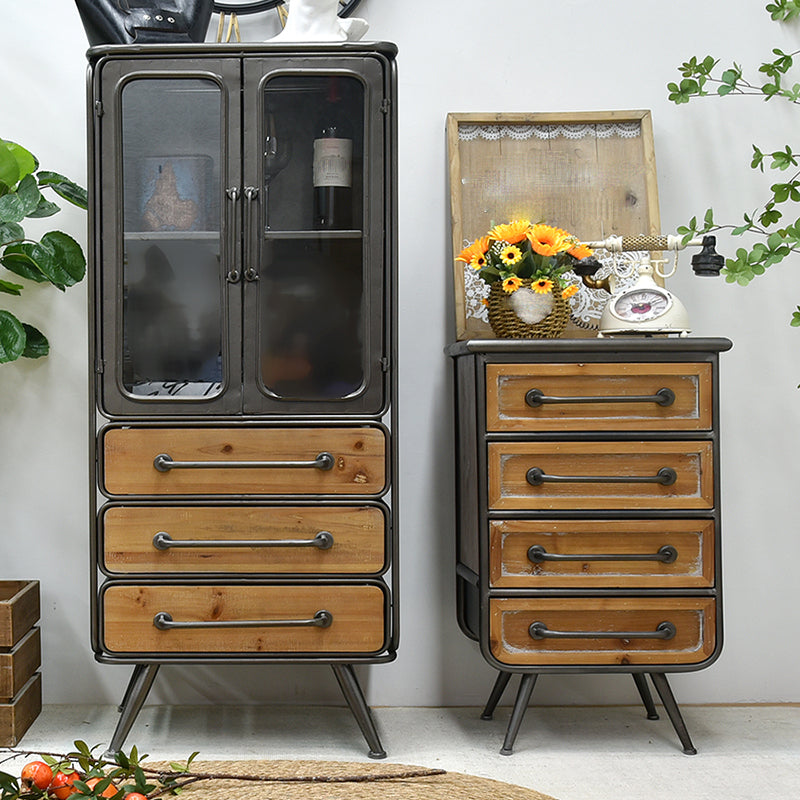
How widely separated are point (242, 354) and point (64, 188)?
2.16ft

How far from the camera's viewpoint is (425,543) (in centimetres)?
241

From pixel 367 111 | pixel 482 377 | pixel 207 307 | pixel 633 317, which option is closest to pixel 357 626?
pixel 482 377

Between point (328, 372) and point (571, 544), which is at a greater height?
point (328, 372)

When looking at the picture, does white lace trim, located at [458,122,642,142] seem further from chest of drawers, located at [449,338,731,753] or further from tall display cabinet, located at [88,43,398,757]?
chest of drawers, located at [449,338,731,753]

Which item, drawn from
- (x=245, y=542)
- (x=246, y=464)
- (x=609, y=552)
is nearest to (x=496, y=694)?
(x=609, y=552)

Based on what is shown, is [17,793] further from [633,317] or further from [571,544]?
[633,317]

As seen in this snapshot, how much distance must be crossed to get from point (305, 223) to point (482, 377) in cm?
51

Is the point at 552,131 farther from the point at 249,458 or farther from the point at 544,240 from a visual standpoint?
the point at 249,458

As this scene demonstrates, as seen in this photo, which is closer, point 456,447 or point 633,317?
point 633,317

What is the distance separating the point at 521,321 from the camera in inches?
81.6

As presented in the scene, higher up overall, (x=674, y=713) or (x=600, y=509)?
(x=600, y=509)

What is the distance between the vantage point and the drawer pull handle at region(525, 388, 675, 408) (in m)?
1.99

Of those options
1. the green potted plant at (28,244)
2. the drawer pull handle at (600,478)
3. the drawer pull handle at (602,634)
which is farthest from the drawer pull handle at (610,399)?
the green potted plant at (28,244)

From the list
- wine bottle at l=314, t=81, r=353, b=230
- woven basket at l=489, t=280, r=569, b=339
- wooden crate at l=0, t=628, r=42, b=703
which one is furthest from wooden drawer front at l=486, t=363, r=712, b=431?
wooden crate at l=0, t=628, r=42, b=703
